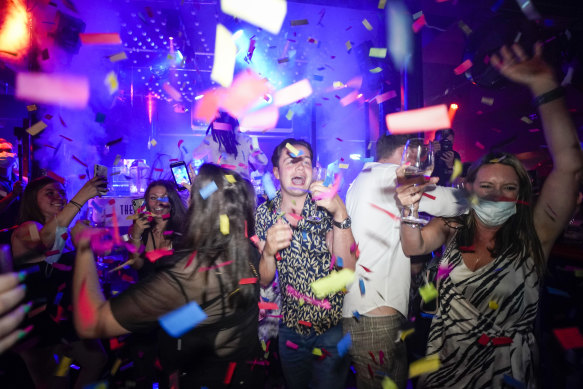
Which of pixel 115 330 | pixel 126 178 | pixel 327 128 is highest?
pixel 327 128

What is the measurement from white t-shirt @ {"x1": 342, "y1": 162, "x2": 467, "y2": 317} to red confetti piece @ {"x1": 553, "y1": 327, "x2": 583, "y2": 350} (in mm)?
1675

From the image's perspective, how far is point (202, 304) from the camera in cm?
127

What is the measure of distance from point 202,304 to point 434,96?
8.57 metres

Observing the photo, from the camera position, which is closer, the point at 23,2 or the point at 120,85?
the point at 23,2

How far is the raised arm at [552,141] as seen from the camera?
1431mm

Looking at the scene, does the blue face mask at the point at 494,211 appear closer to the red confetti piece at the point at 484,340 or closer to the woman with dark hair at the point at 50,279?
the red confetti piece at the point at 484,340

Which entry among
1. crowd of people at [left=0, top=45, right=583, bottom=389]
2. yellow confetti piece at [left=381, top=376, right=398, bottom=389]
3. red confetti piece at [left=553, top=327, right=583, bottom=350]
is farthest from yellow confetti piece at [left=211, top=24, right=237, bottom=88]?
red confetti piece at [left=553, top=327, right=583, bottom=350]

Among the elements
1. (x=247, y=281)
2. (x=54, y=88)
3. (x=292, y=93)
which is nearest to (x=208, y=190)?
(x=247, y=281)

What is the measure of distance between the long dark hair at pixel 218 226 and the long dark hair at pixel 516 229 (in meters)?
1.27

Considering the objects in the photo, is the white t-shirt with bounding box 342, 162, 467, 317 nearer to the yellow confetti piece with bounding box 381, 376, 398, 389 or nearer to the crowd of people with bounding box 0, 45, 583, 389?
the crowd of people with bounding box 0, 45, 583, 389

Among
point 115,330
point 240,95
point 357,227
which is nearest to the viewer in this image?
point 115,330

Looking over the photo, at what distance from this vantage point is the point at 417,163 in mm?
1380

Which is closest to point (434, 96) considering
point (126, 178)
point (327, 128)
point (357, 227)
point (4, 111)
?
point (327, 128)

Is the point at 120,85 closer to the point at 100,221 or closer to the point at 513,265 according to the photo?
the point at 100,221
